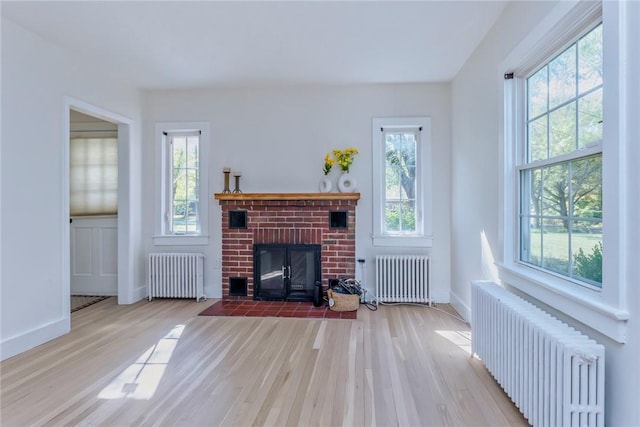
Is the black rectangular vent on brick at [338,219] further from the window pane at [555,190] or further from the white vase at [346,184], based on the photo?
the window pane at [555,190]

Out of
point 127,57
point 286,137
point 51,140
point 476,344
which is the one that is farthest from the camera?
point 286,137

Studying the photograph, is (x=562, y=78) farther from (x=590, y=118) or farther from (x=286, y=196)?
(x=286, y=196)

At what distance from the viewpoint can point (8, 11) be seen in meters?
2.53

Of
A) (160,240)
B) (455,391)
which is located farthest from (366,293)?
(160,240)

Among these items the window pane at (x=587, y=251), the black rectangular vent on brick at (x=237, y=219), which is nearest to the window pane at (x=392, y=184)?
the black rectangular vent on brick at (x=237, y=219)

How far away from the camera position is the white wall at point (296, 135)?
162 inches

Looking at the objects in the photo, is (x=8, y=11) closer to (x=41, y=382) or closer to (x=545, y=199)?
(x=41, y=382)

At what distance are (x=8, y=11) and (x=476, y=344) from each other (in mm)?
4386

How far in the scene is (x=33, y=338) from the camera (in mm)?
2803

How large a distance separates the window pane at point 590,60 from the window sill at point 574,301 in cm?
104

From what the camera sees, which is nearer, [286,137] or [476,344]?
[476,344]

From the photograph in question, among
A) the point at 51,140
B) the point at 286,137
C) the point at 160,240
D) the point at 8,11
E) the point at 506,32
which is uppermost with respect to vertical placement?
the point at 8,11

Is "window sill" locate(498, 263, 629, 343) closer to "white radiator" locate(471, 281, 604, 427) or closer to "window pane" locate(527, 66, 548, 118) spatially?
"white radiator" locate(471, 281, 604, 427)

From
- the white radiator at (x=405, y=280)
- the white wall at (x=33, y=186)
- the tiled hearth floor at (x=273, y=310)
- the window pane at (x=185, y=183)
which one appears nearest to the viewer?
the white wall at (x=33, y=186)
